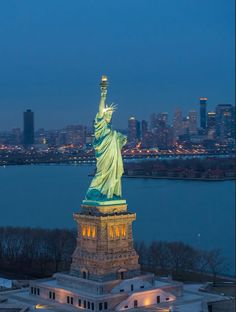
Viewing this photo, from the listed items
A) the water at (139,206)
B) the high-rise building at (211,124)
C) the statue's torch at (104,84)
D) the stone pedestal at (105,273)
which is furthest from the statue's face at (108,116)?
the high-rise building at (211,124)

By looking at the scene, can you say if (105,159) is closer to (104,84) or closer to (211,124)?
(104,84)

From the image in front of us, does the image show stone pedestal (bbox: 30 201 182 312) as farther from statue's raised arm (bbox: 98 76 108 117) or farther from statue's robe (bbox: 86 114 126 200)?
statue's raised arm (bbox: 98 76 108 117)

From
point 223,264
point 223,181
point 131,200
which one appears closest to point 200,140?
point 223,181

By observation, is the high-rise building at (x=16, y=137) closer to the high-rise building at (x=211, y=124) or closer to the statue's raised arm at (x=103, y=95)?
the statue's raised arm at (x=103, y=95)

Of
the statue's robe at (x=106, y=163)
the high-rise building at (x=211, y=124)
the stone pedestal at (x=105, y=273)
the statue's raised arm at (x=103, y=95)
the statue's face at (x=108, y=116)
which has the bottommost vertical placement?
the stone pedestal at (x=105, y=273)

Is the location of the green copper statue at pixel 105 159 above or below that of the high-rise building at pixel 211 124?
below

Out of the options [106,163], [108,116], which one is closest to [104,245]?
[106,163]

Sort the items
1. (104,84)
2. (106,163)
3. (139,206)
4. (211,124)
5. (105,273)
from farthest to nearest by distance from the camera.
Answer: (211,124)
(139,206)
(104,84)
(106,163)
(105,273)
